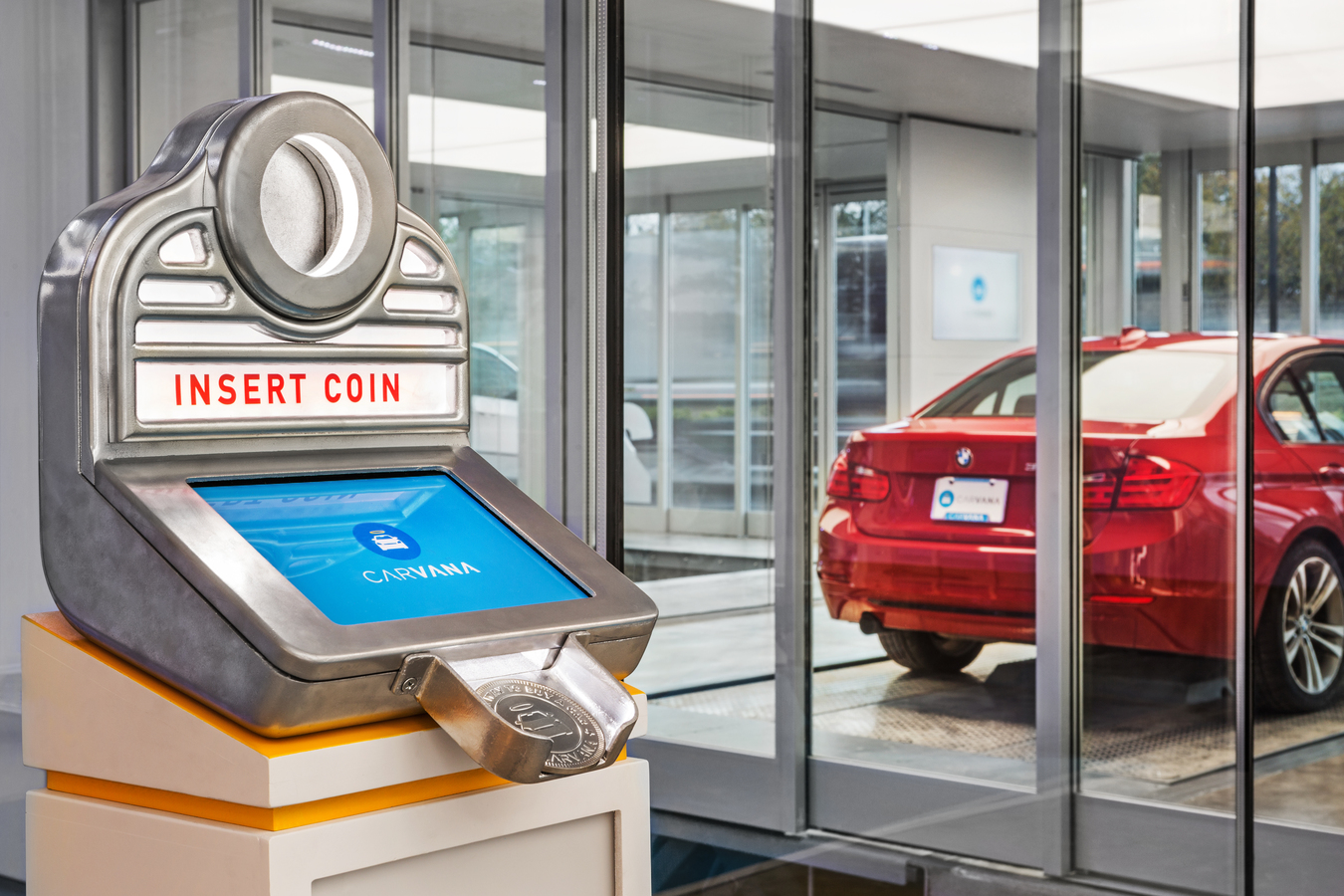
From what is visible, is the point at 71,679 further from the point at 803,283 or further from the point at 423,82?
the point at 423,82

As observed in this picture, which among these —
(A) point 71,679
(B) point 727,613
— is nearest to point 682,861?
(B) point 727,613

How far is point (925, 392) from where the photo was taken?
3.69m

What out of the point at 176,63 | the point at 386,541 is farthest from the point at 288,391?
the point at 176,63

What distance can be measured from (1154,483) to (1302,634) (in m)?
0.47

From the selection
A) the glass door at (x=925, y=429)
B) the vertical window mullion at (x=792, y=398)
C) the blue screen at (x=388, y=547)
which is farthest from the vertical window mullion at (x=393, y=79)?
the blue screen at (x=388, y=547)

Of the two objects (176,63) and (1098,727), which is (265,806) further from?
(176,63)

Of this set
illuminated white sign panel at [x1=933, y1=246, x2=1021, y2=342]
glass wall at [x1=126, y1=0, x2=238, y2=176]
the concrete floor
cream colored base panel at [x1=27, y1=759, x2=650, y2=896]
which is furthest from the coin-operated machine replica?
glass wall at [x1=126, y1=0, x2=238, y2=176]

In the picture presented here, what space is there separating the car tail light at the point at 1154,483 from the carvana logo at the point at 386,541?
2133 millimetres

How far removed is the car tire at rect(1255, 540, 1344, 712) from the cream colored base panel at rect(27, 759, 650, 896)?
176 centimetres

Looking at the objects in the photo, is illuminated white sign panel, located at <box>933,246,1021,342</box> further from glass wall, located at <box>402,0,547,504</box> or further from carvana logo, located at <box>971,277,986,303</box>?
glass wall, located at <box>402,0,547,504</box>

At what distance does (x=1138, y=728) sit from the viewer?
3.34 meters

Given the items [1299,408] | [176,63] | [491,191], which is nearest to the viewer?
[1299,408]

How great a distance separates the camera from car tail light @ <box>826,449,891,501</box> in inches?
146

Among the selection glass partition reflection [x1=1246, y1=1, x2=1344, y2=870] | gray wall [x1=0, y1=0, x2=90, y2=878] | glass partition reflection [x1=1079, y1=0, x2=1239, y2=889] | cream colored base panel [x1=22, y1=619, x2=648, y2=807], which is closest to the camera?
cream colored base panel [x1=22, y1=619, x2=648, y2=807]
